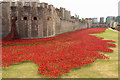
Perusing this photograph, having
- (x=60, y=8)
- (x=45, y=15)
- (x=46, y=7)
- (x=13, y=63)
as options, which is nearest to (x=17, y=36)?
(x=45, y=15)

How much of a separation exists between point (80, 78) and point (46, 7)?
58.8 feet

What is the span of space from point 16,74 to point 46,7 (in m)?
17.0

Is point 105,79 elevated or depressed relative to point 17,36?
depressed

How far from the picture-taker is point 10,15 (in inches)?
703

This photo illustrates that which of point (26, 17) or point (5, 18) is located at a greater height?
point (26, 17)

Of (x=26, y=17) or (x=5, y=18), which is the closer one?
(x=5, y=18)

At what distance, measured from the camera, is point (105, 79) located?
479 cm

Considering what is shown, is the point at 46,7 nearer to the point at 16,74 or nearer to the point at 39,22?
→ the point at 39,22

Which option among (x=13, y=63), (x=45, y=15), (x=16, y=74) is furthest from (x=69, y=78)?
(x=45, y=15)

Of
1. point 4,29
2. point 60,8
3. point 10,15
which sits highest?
point 60,8

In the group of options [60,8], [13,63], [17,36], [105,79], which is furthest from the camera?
[60,8]

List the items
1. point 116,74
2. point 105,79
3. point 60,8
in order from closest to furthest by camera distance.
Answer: point 105,79, point 116,74, point 60,8

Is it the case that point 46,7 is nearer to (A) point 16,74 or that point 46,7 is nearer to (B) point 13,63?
(B) point 13,63

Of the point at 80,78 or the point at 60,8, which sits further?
the point at 60,8
